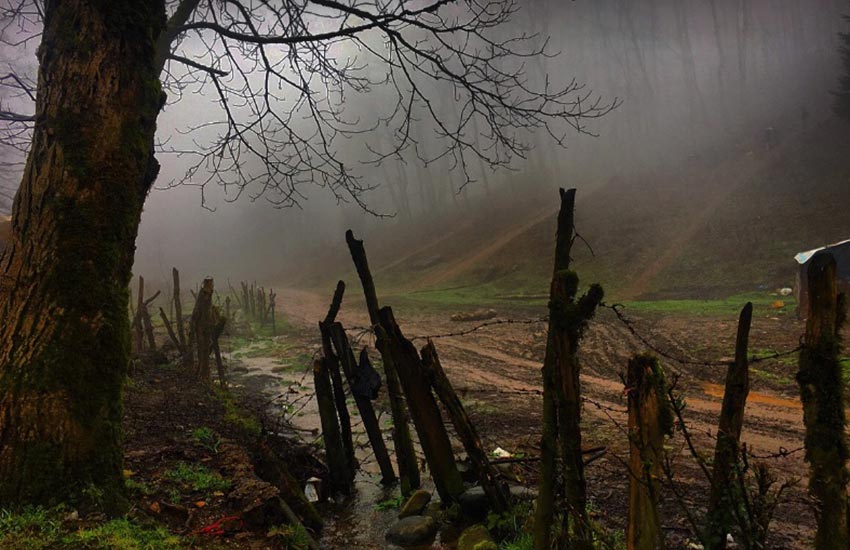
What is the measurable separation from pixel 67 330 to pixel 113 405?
554mm

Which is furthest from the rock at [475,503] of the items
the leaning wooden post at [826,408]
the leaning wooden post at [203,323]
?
the leaning wooden post at [203,323]

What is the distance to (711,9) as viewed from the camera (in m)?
48.8

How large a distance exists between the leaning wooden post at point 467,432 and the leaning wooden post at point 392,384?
591 millimetres

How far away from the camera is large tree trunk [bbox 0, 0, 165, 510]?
113 inches

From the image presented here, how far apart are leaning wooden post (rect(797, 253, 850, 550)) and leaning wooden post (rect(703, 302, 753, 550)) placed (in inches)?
9.3

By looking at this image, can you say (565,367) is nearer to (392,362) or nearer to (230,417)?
(392,362)

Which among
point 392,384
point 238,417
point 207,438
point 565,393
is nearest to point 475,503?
point 392,384

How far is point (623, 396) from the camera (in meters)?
5.36

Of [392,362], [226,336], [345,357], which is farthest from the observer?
[226,336]

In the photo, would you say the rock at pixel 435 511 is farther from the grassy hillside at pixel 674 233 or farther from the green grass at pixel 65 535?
the grassy hillside at pixel 674 233

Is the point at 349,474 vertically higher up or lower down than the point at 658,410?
lower down

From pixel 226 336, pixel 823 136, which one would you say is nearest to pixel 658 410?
pixel 226 336

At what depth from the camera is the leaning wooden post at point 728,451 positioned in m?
2.25

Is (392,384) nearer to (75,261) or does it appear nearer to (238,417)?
(75,261)
